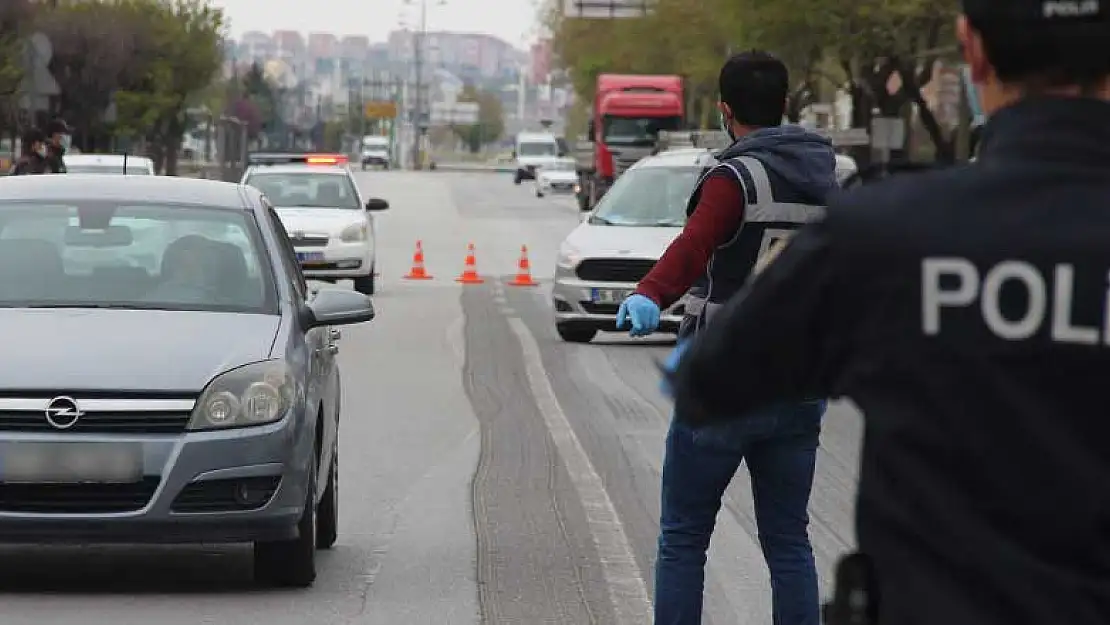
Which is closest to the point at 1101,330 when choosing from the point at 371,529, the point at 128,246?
the point at 128,246

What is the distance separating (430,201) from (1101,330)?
234ft

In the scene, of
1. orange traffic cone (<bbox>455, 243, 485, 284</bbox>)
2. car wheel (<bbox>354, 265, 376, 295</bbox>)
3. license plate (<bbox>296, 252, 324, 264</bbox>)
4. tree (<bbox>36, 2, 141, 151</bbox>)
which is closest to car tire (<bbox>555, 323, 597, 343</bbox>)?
license plate (<bbox>296, 252, 324, 264</bbox>)

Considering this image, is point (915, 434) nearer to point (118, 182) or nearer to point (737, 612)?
point (737, 612)

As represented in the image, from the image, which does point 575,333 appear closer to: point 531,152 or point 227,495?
point 227,495

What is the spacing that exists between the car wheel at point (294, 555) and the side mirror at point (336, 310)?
1.95 feet

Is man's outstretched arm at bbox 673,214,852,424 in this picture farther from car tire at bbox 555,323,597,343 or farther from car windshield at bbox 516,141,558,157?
car windshield at bbox 516,141,558,157

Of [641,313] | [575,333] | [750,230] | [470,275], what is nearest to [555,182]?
[470,275]

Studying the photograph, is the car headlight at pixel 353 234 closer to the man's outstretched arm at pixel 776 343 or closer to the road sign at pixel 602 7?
the man's outstretched arm at pixel 776 343

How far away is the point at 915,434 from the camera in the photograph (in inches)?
109

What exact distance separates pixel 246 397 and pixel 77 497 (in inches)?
24.9

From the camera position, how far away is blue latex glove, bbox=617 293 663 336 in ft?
20.2

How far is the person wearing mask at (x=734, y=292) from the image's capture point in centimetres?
616

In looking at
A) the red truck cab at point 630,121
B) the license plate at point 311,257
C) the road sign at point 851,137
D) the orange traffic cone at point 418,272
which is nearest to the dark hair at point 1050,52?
the license plate at point 311,257

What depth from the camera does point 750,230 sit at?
20.6 feet
